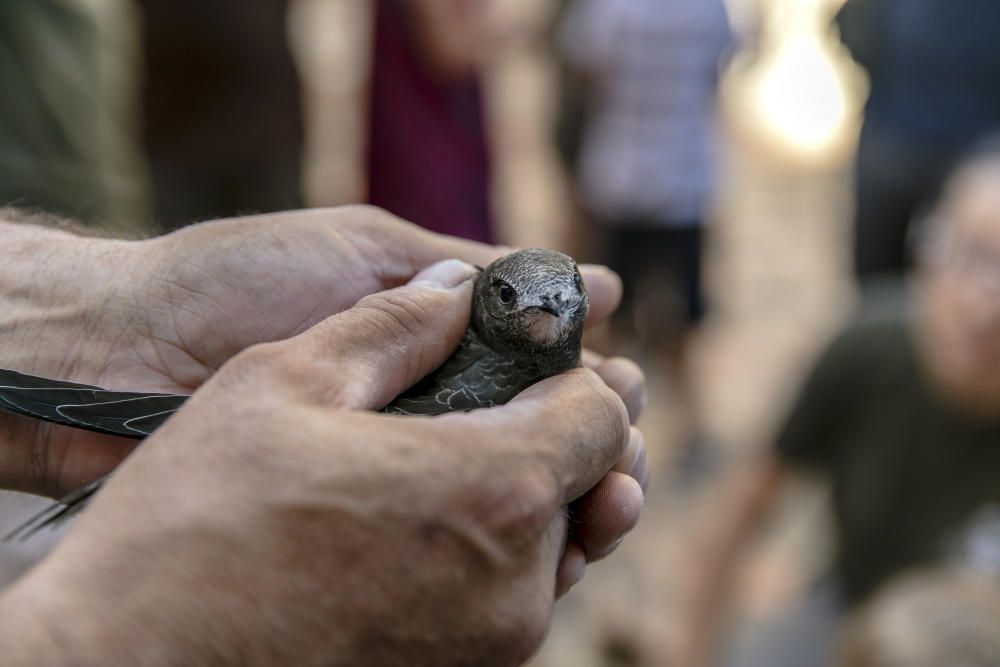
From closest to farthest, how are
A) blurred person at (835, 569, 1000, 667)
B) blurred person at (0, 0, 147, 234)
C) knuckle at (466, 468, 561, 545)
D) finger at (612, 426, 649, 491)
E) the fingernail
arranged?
knuckle at (466, 468, 561, 545), finger at (612, 426, 649, 491), the fingernail, blurred person at (835, 569, 1000, 667), blurred person at (0, 0, 147, 234)

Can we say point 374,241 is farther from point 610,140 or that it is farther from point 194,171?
point 610,140

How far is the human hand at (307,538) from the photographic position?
1.05 meters

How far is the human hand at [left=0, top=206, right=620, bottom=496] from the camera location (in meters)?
1.74

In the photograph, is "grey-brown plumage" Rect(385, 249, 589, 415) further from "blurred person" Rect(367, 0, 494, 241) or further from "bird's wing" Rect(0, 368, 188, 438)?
"blurred person" Rect(367, 0, 494, 241)

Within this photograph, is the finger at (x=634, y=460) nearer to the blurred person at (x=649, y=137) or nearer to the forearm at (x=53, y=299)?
the forearm at (x=53, y=299)

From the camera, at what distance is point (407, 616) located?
45.3 inches

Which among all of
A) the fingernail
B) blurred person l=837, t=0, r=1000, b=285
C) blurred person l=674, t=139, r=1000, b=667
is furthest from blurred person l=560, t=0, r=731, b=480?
the fingernail

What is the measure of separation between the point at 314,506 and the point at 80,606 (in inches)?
11.2

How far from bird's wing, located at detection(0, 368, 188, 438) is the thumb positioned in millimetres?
372

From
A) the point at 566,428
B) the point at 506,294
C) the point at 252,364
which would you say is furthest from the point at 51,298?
the point at 566,428

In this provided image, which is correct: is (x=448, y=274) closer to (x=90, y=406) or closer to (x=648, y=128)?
(x=90, y=406)

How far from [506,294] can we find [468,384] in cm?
19

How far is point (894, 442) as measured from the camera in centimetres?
308

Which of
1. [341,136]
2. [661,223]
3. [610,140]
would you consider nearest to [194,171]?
[610,140]
